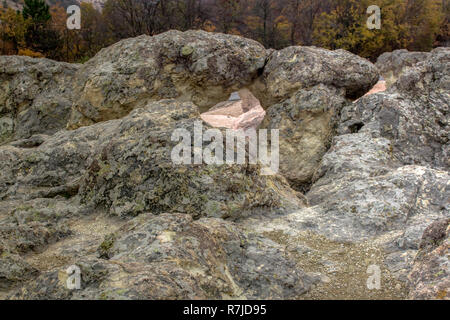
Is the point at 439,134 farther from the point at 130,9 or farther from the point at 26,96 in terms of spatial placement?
the point at 130,9

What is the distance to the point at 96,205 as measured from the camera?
4.44m

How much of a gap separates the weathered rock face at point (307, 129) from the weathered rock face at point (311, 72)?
0.15 m

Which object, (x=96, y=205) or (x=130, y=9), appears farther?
(x=130, y=9)

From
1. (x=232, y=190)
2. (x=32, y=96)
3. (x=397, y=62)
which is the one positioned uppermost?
(x=397, y=62)

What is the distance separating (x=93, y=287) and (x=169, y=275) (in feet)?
1.26

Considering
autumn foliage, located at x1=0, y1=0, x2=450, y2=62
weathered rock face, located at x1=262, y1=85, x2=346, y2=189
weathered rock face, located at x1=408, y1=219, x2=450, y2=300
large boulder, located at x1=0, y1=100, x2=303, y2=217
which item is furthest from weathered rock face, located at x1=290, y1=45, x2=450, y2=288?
autumn foliage, located at x1=0, y1=0, x2=450, y2=62

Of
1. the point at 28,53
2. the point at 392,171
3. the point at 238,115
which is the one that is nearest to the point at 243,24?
the point at 28,53

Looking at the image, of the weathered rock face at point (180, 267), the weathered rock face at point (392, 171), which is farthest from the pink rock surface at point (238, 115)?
the weathered rock face at point (180, 267)

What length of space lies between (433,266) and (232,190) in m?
1.79

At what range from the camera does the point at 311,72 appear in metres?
8.00

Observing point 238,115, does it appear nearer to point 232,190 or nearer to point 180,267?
point 232,190

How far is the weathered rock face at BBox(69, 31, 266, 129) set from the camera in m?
8.06

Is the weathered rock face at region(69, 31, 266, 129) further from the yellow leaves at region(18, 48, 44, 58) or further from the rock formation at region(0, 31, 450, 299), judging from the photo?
the yellow leaves at region(18, 48, 44, 58)
